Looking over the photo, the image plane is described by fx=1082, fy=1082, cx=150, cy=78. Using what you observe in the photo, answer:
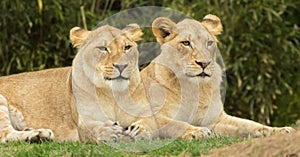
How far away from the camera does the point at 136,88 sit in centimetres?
908

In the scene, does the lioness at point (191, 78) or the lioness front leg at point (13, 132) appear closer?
the lioness front leg at point (13, 132)

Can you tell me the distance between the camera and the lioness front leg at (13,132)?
29.5 ft

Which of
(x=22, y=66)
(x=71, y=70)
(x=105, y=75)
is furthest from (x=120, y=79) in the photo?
(x=22, y=66)

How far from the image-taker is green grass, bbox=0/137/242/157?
25.6ft

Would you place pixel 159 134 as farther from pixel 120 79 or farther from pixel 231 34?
pixel 231 34

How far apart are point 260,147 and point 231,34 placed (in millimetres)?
7127

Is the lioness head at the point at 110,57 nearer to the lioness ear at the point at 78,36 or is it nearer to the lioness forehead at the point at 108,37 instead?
the lioness forehead at the point at 108,37

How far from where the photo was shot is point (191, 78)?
912 centimetres

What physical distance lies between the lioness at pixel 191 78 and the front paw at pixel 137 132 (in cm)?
15

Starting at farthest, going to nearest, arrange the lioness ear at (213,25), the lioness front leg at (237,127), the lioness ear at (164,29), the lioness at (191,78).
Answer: the lioness ear at (213,25) < the lioness ear at (164,29) < the lioness front leg at (237,127) < the lioness at (191,78)

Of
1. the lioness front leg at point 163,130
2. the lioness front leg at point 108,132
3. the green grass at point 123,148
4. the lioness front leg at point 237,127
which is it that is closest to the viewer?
the green grass at point 123,148

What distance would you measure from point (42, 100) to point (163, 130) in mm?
1389

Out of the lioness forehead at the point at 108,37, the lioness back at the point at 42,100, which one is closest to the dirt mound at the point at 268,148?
the lioness forehead at the point at 108,37

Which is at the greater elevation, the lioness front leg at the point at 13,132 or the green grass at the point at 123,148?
the green grass at the point at 123,148
